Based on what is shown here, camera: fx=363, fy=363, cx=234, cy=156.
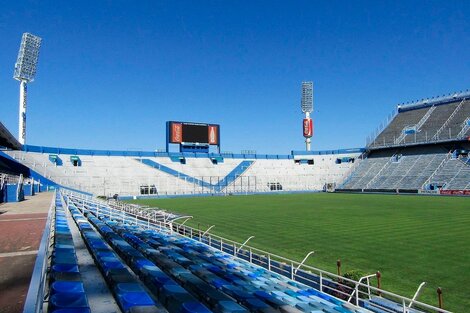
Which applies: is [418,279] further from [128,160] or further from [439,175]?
[128,160]

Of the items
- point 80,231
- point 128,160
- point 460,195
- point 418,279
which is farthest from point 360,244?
point 128,160

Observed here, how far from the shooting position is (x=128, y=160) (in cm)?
6750

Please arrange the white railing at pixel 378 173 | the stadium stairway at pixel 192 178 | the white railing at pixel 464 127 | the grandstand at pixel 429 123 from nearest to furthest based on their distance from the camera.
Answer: the white railing at pixel 464 127 < the grandstand at pixel 429 123 < the white railing at pixel 378 173 < the stadium stairway at pixel 192 178

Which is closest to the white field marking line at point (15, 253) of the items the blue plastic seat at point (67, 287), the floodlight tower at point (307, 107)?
the blue plastic seat at point (67, 287)

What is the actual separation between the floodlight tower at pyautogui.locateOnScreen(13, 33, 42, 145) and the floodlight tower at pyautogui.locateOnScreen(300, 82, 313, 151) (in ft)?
187

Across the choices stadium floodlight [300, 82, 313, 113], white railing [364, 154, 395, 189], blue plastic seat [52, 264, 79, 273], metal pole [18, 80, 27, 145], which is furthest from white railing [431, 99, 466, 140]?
metal pole [18, 80, 27, 145]

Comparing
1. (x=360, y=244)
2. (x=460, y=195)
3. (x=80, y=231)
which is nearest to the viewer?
(x=80, y=231)

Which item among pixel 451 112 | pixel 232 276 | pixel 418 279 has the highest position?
pixel 451 112

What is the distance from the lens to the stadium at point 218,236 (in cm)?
689

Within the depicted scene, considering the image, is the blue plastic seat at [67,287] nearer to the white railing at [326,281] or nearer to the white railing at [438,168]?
the white railing at [326,281]

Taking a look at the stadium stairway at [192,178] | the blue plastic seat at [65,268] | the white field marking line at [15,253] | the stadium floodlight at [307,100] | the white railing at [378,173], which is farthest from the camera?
the stadium floodlight at [307,100]

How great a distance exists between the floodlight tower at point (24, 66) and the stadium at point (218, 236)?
173mm

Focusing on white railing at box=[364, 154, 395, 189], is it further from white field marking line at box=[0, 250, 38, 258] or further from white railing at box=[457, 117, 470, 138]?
white field marking line at box=[0, 250, 38, 258]

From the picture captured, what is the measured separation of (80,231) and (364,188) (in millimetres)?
59649
